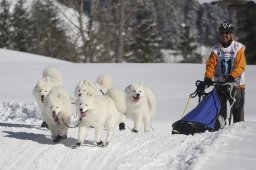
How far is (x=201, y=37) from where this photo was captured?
228 feet

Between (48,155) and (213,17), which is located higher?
(213,17)

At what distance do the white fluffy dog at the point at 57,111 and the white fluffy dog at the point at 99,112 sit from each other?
1.90 feet

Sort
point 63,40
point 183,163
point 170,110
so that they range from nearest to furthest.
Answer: point 183,163, point 170,110, point 63,40

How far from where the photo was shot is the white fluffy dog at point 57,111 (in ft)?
22.9

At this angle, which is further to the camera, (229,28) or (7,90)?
(7,90)

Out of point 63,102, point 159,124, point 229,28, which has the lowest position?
point 159,124

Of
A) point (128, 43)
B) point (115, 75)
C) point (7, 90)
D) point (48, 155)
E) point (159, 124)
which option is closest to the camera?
point (48, 155)

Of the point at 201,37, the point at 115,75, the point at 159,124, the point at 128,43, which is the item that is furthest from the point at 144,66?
the point at 201,37

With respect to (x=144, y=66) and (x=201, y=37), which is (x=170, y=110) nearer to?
(x=144, y=66)

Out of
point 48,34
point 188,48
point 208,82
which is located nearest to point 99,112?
point 208,82

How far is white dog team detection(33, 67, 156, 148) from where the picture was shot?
647 cm

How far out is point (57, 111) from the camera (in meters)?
6.97

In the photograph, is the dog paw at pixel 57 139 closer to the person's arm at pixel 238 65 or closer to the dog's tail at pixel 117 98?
the dog's tail at pixel 117 98

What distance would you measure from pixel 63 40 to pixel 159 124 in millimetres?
33225
